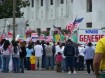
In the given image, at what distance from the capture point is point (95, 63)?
8453mm

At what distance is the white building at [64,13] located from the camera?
64438 mm

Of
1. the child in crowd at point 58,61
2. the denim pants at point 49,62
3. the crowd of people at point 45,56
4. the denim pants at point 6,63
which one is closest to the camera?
the crowd of people at point 45,56

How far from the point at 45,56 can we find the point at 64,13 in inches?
1801

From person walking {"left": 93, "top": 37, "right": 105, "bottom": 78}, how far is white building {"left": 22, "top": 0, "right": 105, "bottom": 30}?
54.5 meters

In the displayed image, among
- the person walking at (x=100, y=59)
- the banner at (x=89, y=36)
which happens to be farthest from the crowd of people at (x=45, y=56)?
the person walking at (x=100, y=59)

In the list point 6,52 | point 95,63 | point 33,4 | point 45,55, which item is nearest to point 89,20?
point 33,4

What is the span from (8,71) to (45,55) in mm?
4032

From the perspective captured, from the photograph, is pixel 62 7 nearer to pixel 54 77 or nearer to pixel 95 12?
pixel 95 12

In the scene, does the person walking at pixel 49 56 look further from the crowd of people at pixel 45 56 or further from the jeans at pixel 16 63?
the jeans at pixel 16 63

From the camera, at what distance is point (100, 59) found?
8398mm

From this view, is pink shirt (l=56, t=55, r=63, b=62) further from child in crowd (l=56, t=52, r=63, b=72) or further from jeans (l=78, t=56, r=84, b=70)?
jeans (l=78, t=56, r=84, b=70)

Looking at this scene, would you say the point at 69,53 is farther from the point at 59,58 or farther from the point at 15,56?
the point at 15,56

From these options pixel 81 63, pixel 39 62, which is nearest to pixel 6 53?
pixel 39 62

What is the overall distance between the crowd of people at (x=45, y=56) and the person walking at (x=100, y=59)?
1523cm
